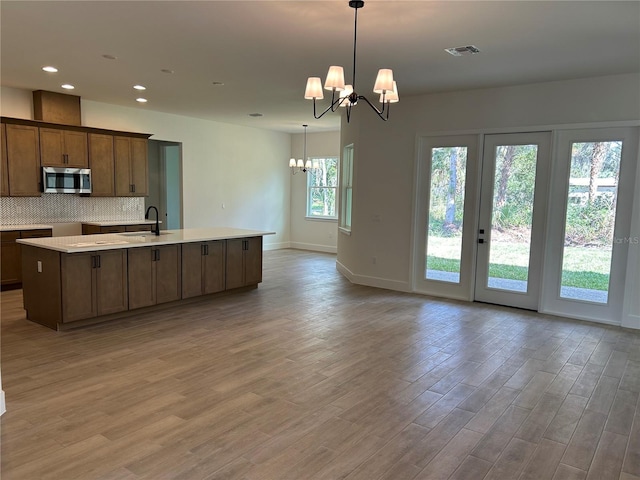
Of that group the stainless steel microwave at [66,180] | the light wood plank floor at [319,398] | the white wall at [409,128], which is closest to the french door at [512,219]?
the white wall at [409,128]

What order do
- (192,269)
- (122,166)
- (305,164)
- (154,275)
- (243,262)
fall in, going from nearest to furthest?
(154,275) < (192,269) < (243,262) < (122,166) < (305,164)

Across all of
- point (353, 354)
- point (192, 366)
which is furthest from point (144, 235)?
point (353, 354)

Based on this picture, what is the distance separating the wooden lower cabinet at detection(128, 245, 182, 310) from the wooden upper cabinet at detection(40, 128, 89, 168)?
264cm

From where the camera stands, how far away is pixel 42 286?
457 centimetres

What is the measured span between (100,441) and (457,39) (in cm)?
400

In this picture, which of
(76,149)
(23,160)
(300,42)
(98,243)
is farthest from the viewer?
(76,149)

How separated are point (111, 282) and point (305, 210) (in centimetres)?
666

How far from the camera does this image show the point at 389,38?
3.83 m

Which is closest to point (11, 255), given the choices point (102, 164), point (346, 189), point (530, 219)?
point (102, 164)

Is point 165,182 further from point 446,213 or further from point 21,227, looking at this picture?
point 446,213

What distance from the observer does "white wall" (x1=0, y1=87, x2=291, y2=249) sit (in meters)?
7.88

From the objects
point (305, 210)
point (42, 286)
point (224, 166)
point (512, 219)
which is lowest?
point (42, 286)

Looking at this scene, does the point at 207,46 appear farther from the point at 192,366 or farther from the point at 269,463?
the point at 269,463

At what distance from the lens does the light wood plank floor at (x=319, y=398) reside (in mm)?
2396
